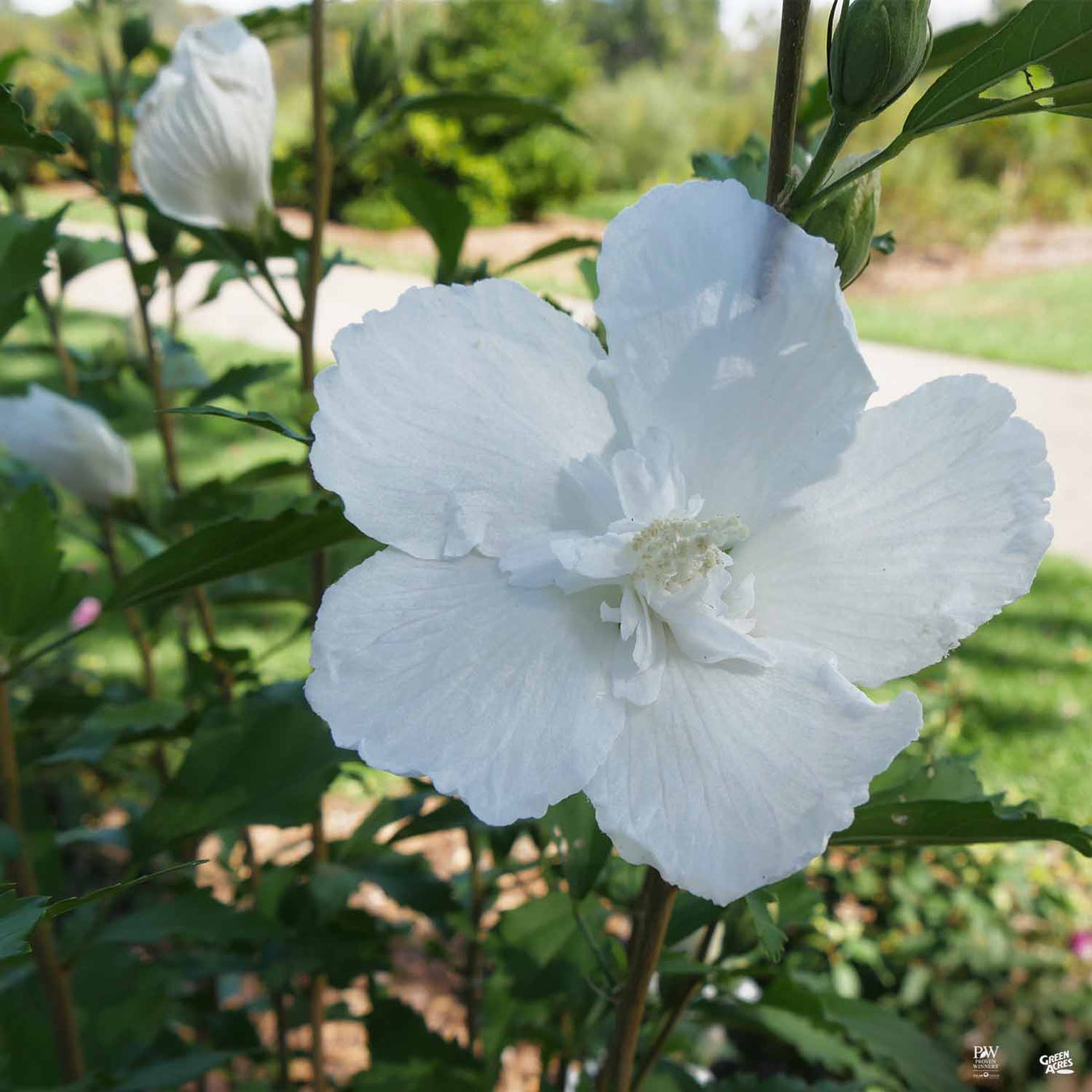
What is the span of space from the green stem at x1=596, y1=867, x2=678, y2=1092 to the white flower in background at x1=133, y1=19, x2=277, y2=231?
0.76m

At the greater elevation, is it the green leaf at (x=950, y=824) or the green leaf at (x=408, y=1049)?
the green leaf at (x=950, y=824)

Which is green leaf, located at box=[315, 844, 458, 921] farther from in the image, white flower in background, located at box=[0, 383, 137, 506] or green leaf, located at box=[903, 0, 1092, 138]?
green leaf, located at box=[903, 0, 1092, 138]

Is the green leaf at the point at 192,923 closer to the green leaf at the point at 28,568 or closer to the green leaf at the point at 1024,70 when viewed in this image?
the green leaf at the point at 28,568

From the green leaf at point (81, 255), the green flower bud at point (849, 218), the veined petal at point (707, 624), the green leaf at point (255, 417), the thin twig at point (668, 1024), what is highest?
the green flower bud at point (849, 218)

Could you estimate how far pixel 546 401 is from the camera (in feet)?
1.93

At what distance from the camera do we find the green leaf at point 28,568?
96cm

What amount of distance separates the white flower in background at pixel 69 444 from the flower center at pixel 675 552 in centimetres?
84

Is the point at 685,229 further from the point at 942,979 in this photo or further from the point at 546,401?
the point at 942,979

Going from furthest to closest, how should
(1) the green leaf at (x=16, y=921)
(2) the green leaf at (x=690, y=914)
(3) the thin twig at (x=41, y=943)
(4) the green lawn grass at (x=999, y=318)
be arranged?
1. (4) the green lawn grass at (x=999, y=318)
2. (3) the thin twig at (x=41, y=943)
3. (2) the green leaf at (x=690, y=914)
4. (1) the green leaf at (x=16, y=921)

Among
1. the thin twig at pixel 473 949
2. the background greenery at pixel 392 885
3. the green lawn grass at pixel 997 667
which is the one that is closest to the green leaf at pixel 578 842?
the background greenery at pixel 392 885

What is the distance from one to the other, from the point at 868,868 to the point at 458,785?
2.07 meters

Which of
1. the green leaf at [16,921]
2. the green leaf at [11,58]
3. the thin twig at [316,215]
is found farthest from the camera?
the green leaf at [11,58]

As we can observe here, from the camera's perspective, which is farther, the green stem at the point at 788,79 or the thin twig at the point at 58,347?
the thin twig at the point at 58,347

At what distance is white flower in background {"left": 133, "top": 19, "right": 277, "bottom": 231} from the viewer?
3.34ft
